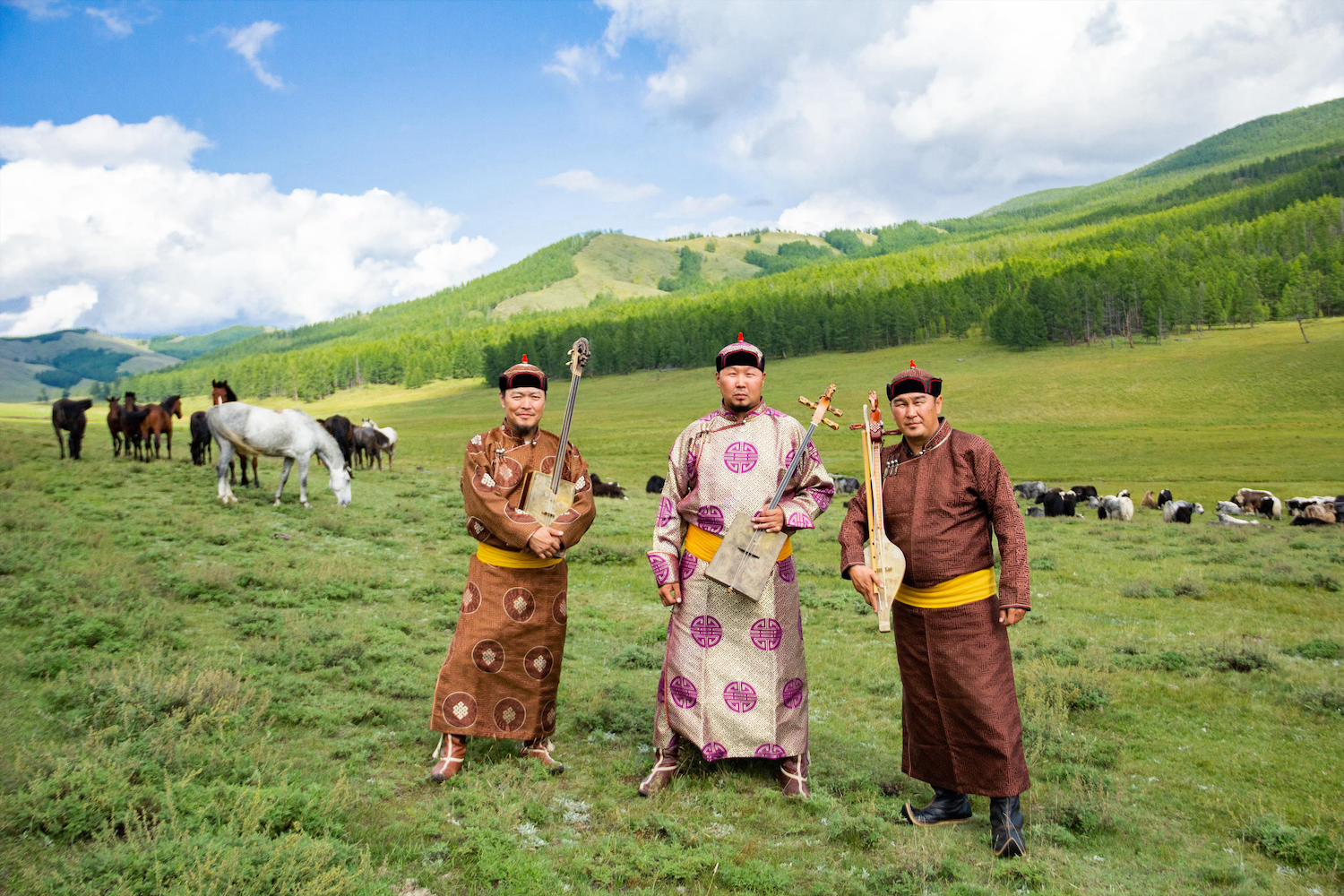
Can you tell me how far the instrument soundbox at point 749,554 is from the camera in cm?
456

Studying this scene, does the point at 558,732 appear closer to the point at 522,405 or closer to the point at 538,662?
the point at 538,662

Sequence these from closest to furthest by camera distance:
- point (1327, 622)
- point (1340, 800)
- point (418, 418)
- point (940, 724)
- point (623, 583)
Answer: point (940, 724)
point (1340, 800)
point (1327, 622)
point (623, 583)
point (418, 418)

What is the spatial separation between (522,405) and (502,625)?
1542 mm

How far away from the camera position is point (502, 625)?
4.89 metres

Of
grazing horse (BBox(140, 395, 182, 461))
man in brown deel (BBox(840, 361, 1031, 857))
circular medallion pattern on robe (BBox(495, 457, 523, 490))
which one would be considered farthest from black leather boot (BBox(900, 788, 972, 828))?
grazing horse (BBox(140, 395, 182, 461))

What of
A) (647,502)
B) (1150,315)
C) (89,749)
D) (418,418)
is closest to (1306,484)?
(647,502)

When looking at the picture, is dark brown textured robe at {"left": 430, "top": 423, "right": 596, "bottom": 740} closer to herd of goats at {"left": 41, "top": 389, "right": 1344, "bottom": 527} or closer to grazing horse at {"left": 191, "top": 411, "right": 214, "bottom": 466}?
herd of goats at {"left": 41, "top": 389, "right": 1344, "bottom": 527}

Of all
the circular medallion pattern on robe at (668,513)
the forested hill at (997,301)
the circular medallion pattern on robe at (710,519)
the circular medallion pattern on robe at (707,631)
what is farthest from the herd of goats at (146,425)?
the forested hill at (997,301)

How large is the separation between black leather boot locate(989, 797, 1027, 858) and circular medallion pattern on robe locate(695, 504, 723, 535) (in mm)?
2247

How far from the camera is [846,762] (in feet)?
17.3

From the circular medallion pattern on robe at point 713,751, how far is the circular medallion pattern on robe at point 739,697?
0.80 feet

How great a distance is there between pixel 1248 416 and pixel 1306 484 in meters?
21.4

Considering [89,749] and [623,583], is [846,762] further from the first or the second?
[623,583]

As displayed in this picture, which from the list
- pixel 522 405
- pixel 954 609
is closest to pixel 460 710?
pixel 522 405
